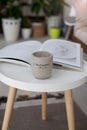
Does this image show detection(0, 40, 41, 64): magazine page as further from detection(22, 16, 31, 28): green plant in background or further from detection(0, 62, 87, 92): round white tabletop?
detection(22, 16, 31, 28): green plant in background

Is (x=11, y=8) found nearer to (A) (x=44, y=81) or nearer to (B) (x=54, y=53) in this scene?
(B) (x=54, y=53)

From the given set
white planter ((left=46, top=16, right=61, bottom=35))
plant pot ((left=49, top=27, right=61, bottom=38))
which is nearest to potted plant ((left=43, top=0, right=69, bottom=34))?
white planter ((left=46, top=16, right=61, bottom=35))

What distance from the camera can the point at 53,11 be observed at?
3012mm

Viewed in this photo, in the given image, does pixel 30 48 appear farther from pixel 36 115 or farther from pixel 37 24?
pixel 37 24

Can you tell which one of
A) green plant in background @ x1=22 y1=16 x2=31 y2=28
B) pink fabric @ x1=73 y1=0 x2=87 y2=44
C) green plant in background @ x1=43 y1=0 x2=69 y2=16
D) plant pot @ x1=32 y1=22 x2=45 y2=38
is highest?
pink fabric @ x1=73 y1=0 x2=87 y2=44

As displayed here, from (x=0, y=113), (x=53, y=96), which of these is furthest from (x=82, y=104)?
(x=0, y=113)

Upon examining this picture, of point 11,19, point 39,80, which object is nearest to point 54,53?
point 39,80

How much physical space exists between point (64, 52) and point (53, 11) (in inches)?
80.4

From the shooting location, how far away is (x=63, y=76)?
93 centimetres

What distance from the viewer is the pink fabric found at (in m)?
2.07

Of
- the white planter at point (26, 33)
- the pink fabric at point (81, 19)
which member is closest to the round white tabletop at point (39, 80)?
the pink fabric at point (81, 19)

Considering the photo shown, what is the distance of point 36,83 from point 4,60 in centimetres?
21

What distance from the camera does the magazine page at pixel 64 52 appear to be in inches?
38.8

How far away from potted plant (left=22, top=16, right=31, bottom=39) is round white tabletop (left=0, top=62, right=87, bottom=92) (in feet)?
6.38
